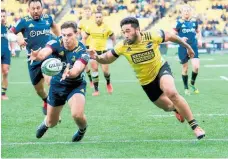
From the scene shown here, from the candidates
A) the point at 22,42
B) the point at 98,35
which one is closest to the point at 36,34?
the point at 22,42

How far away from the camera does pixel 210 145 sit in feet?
29.9

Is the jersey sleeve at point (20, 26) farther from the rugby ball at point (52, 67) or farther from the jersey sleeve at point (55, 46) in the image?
the rugby ball at point (52, 67)

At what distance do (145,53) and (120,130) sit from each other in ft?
5.40

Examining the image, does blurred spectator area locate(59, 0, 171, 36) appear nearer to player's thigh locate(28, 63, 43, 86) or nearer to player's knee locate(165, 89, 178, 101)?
player's thigh locate(28, 63, 43, 86)

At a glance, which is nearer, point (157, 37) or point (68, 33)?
point (68, 33)

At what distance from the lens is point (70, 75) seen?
9141 millimetres

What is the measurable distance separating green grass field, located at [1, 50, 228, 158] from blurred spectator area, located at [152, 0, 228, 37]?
24102 millimetres

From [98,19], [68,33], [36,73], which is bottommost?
[98,19]

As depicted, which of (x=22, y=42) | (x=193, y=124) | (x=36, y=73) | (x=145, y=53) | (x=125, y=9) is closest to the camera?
(x=193, y=124)

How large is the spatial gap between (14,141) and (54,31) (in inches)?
147

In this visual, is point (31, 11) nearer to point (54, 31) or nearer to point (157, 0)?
point (54, 31)

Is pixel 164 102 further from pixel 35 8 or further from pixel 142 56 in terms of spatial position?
pixel 35 8

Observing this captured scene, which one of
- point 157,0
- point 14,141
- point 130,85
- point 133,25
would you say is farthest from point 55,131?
point 157,0

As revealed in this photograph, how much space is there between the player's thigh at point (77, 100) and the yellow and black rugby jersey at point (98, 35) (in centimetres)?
852
